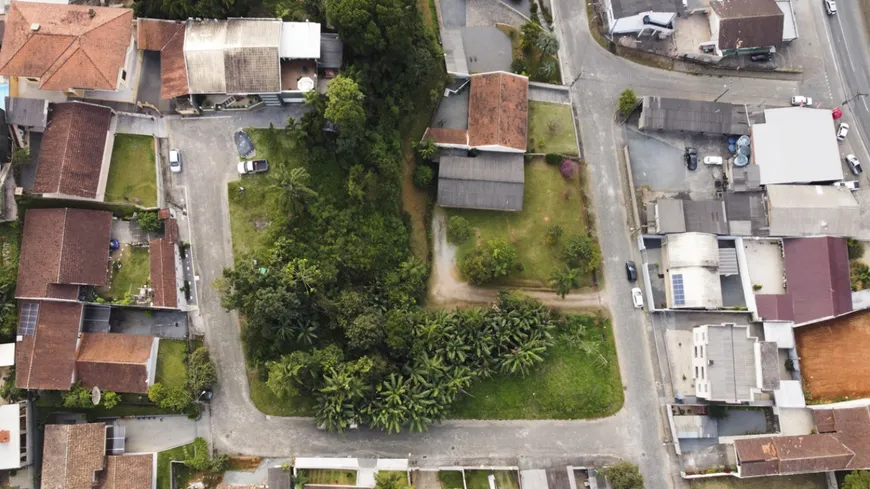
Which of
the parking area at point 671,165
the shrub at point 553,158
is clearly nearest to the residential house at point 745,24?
the parking area at point 671,165

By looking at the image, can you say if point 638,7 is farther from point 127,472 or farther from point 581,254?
point 127,472

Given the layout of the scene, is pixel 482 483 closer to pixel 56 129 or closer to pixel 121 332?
pixel 121 332

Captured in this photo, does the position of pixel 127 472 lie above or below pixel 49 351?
below

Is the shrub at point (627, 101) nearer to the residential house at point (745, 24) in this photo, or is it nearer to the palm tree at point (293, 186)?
the residential house at point (745, 24)

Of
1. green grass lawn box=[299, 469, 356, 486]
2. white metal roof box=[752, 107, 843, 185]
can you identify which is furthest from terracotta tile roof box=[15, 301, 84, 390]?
white metal roof box=[752, 107, 843, 185]

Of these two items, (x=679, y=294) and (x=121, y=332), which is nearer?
(x=121, y=332)

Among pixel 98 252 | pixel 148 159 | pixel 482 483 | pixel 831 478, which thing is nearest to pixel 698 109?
pixel 831 478

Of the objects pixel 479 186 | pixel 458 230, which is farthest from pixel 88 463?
pixel 479 186
